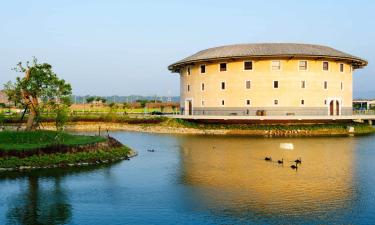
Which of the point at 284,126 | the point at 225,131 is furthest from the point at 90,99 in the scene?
the point at 284,126

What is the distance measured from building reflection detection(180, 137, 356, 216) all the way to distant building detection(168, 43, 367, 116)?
47.3 feet

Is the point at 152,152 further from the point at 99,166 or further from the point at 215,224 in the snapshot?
the point at 215,224

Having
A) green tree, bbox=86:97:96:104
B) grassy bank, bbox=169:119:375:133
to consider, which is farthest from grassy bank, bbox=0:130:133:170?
green tree, bbox=86:97:96:104

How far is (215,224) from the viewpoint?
43.7 feet

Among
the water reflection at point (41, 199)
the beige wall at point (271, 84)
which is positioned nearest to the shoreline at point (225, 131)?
the beige wall at point (271, 84)

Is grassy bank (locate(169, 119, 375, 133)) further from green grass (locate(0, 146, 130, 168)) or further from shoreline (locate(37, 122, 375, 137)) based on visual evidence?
green grass (locate(0, 146, 130, 168))

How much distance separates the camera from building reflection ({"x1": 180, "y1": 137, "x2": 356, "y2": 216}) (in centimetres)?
1557

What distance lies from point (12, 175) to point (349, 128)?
36.4m

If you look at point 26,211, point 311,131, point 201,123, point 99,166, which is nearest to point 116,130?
point 201,123

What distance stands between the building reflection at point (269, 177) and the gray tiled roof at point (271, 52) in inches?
615

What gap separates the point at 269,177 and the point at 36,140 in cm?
1359

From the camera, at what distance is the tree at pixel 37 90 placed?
2842cm

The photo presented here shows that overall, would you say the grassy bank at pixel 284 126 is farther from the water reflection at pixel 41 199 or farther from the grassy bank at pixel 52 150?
the water reflection at pixel 41 199

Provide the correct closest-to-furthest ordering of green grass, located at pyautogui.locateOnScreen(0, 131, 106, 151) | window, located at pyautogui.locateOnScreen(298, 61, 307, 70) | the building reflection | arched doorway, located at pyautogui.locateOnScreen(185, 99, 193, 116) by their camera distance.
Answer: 1. the building reflection
2. green grass, located at pyautogui.locateOnScreen(0, 131, 106, 151)
3. window, located at pyautogui.locateOnScreen(298, 61, 307, 70)
4. arched doorway, located at pyautogui.locateOnScreen(185, 99, 193, 116)
